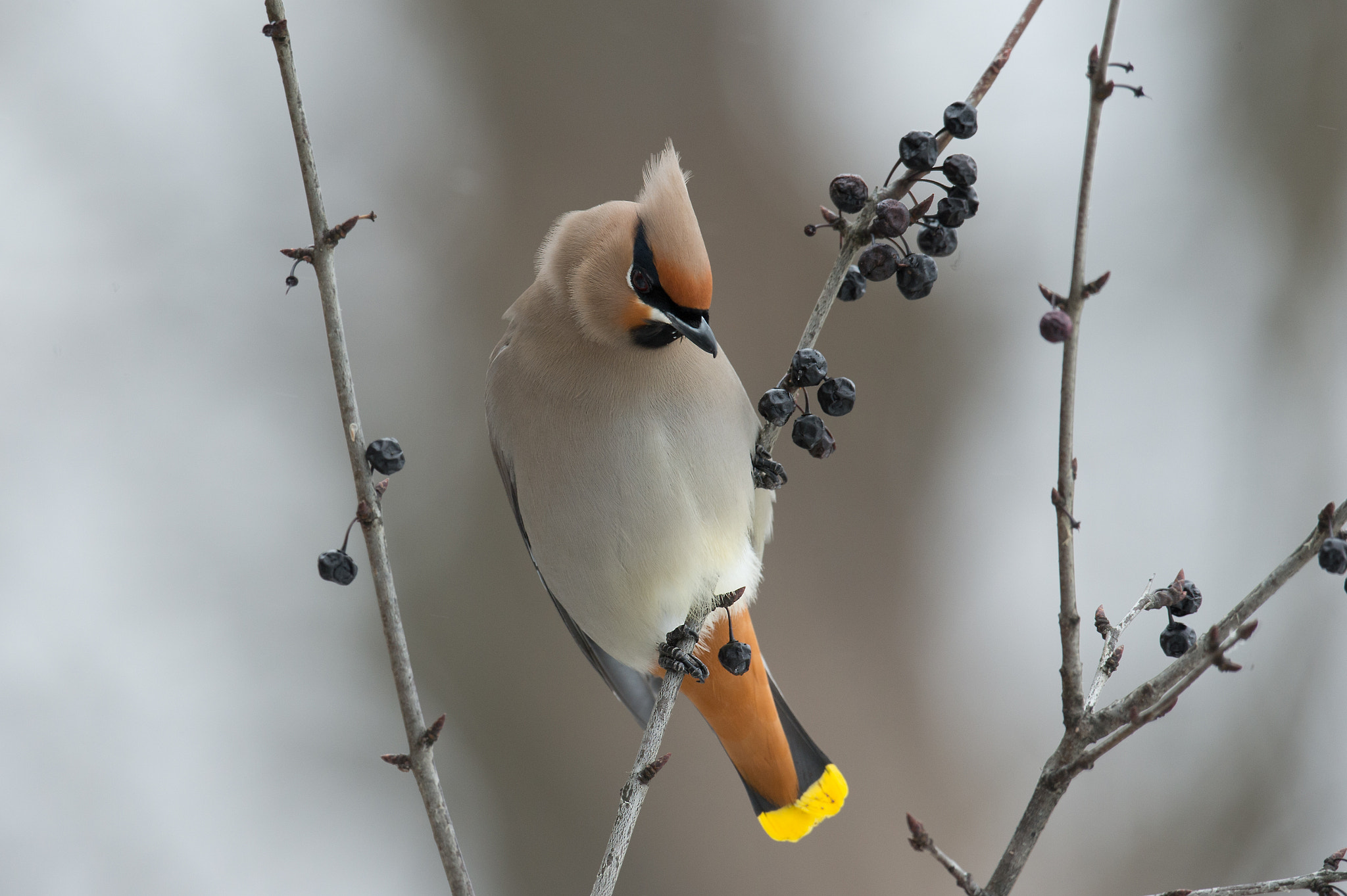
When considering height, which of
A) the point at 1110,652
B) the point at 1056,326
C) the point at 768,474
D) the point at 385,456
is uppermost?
the point at 768,474

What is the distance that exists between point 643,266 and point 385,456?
73cm

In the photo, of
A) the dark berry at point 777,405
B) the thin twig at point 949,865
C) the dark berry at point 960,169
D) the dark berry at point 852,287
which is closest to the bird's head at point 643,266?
the dark berry at point 777,405

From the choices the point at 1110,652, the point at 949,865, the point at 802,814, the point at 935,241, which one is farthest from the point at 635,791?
the point at 802,814

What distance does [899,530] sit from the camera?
3750 millimetres

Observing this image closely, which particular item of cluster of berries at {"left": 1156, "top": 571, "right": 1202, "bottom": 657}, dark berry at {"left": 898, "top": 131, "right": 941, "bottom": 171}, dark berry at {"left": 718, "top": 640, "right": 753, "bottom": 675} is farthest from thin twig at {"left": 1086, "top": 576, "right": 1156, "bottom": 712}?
dark berry at {"left": 718, "top": 640, "right": 753, "bottom": 675}

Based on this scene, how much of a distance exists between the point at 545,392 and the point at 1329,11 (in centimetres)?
356

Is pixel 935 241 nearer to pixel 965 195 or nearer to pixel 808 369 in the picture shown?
pixel 965 195

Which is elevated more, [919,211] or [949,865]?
[919,211]

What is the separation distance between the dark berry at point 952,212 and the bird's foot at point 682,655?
859mm

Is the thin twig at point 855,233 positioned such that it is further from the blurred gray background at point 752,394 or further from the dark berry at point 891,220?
the blurred gray background at point 752,394

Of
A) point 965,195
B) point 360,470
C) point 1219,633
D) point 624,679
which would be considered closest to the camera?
point 1219,633

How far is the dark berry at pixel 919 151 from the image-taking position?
1.52 metres

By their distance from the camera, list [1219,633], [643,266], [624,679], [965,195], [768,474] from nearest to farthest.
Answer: [1219,633]
[965,195]
[643,266]
[768,474]
[624,679]

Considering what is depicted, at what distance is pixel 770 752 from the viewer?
107 inches
